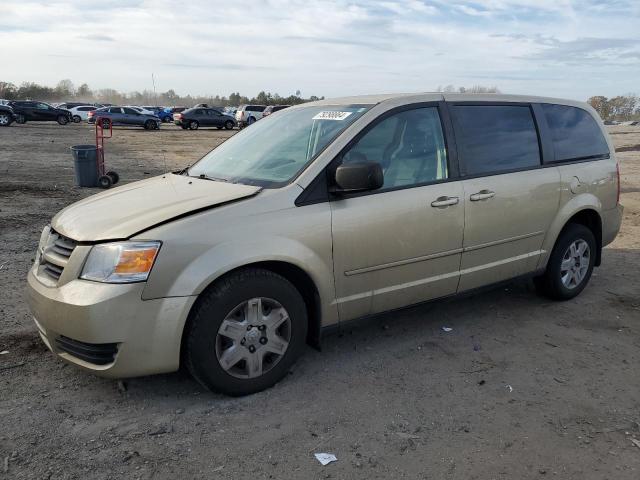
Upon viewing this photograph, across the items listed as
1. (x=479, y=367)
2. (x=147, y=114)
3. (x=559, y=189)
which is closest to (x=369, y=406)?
(x=479, y=367)

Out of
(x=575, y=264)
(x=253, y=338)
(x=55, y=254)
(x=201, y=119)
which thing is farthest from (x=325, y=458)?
(x=201, y=119)

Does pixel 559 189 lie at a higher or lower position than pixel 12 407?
higher

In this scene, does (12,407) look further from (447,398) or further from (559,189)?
(559,189)

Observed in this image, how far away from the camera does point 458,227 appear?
4.11 meters

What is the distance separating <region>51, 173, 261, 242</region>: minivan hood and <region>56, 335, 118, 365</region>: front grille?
0.58 m

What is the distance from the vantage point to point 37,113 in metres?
37.1

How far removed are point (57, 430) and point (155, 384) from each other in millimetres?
649

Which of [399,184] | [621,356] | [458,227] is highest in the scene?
[399,184]

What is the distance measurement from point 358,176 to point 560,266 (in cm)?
262

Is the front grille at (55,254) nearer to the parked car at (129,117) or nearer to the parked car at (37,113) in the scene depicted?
the parked car at (129,117)

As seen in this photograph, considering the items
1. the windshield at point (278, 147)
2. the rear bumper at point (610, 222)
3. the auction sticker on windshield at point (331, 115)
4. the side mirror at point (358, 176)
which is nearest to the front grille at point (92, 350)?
the windshield at point (278, 147)

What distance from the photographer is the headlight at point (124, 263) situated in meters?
2.99

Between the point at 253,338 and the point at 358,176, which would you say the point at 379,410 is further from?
the point at 358,176

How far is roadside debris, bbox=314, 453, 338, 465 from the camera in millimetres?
2794
